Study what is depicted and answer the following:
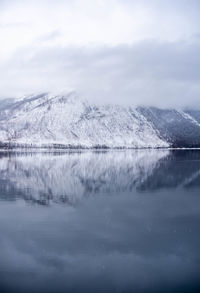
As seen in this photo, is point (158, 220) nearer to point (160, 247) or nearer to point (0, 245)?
point (160, 247)

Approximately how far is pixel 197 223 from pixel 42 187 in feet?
85.0

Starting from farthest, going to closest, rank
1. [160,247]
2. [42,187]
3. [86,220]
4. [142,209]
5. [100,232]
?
1. [42,187]
2. [142,209]
3. [86,220]
4. [100,232]
5. [160,247]

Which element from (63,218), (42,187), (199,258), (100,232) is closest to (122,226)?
(100,232)

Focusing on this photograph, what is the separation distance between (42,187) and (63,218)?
64.6 ft

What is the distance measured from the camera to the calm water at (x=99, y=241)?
19344mm

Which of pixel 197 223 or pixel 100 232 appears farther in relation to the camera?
pixel 197 223

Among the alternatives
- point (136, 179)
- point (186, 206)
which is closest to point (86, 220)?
point (186, 206)

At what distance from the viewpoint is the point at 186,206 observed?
38281 mm

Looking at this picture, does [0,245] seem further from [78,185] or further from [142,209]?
[78,185]

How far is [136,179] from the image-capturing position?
60250 mm

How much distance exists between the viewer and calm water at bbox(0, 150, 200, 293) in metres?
19.3

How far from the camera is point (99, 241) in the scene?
2559 centimetres

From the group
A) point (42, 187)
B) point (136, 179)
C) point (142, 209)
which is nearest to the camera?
point (142, 209)

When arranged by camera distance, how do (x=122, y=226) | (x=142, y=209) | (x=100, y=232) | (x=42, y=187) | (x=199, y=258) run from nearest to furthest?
1. (x=199, y=258)
2. (x=100, y=232)
3. (x=122, y=226)
4. (x=142, y=209)
5. (x=42, y=187)
